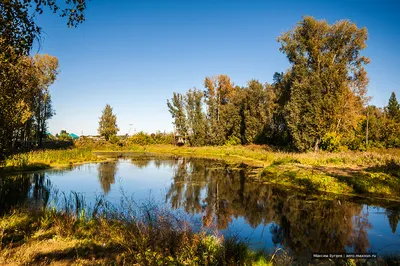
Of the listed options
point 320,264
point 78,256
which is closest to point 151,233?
point 78,256

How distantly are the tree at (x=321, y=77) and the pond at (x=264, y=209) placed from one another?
1771 centimetres

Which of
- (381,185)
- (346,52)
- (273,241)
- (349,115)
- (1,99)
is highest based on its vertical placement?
(346,52)

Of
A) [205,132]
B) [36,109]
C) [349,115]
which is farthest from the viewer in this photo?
[205,132]

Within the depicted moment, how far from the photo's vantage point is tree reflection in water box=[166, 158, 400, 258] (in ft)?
28.4

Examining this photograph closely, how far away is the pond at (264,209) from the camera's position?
8.60 meters

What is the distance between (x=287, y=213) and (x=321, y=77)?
2635 centimetres

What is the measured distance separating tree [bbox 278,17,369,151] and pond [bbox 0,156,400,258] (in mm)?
17712

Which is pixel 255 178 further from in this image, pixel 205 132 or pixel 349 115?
pixel 205 132

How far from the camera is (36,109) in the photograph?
122 feet

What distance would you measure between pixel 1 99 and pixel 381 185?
17.1 metres

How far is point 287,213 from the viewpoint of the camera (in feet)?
38.5

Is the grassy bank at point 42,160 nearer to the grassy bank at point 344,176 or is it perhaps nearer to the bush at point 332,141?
the grassy bank at point 344,176

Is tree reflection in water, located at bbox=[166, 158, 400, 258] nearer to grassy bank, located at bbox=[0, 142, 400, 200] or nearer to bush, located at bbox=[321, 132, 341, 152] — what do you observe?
grassy bank, located at bbox=[0, 142, 400, 200]

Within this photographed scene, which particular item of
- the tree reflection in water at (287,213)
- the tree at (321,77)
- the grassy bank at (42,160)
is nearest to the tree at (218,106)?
the tree at (321,77)
